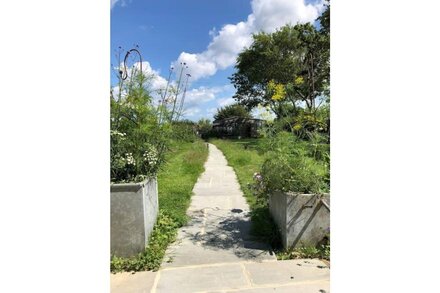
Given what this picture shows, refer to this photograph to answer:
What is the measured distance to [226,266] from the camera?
262 cm

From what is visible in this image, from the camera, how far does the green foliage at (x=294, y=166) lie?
9.80 ft

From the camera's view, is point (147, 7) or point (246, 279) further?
point (246, 279)

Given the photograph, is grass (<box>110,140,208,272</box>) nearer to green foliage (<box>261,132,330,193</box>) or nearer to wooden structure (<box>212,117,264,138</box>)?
green foliage (<box>261,132,330,193</box>)

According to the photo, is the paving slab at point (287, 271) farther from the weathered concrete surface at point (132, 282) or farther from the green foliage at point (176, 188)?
the green foliage at point (176, 188)

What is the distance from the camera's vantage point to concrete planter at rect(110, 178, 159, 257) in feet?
8.91

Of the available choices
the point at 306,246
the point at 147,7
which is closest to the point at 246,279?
the point at 306,246

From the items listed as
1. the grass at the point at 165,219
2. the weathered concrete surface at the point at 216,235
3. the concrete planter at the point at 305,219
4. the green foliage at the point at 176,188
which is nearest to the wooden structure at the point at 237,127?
the green foliage at the point at 176,188

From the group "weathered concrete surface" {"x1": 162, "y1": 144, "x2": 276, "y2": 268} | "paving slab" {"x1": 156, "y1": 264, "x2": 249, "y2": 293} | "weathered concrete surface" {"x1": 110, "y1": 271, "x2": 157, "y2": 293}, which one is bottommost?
"weathered concrete surface" {"x1": 110, "y1": 271, "x2": 157, "y2": 293}

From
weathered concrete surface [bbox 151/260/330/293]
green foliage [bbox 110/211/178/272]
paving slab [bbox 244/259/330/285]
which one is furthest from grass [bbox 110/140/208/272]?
paving slab [bbox 244/259/330/285]
